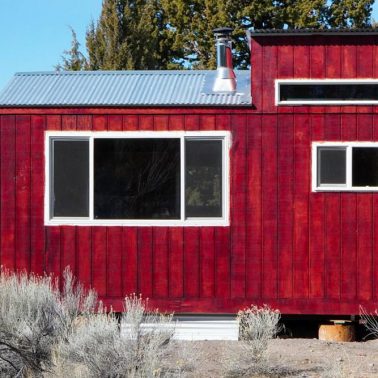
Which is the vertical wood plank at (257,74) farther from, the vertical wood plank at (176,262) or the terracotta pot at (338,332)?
the terracotta pot at (338,332)

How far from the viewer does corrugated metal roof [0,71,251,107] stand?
1075cm

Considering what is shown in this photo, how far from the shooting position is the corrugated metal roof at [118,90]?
10750mm

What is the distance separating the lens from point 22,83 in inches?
460

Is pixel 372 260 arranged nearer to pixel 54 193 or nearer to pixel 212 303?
pixel 212 303

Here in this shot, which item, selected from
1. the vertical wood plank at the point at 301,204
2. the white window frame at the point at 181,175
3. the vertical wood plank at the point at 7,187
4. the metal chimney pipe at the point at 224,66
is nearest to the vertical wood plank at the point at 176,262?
the white window frame at the point at 181,175

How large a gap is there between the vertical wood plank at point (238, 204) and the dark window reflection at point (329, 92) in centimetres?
68

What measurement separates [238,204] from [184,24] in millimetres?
24375

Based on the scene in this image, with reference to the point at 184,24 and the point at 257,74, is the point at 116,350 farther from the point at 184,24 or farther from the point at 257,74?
the point at 184,24

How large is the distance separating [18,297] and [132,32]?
20008 millimetres

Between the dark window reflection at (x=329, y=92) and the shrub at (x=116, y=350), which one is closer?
the shrub at (x=116, y=350)

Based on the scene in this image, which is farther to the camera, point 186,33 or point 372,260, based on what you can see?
point 186,33

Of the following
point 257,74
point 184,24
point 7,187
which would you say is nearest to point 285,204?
point 257,74

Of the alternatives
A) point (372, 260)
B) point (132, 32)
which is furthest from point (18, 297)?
point (132, 32)

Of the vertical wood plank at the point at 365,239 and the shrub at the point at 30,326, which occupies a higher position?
the vertical wood plank at the point at 365,239
